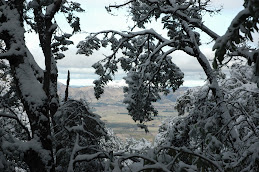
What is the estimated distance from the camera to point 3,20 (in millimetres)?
5289

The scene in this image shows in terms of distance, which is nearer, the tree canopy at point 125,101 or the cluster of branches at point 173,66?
the tree canopy at point 125,101

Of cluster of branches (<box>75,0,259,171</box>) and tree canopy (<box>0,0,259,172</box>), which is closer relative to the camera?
tree canopy (<box>0,0,259,172</box>)

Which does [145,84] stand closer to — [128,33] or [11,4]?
[128,33]

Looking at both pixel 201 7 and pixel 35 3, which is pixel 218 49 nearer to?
pixel 35 3

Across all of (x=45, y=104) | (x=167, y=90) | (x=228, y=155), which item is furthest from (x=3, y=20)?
(x=167, y=90)

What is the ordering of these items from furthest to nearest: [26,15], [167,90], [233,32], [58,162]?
1. [167,90]
2. [26,15]
3. [58,162]
4. [233,32]

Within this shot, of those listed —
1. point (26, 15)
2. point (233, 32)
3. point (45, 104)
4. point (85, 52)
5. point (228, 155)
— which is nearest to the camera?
point (233, 32)

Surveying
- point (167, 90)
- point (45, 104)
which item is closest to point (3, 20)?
point (45, 104)

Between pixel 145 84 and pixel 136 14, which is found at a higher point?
pixel 136 14

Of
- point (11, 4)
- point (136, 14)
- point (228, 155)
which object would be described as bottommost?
point (228, 155)

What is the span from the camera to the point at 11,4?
5309mm

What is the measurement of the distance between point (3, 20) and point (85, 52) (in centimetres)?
523

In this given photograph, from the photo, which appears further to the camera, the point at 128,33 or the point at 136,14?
the point at 136,14

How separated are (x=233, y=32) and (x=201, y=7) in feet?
21.6
